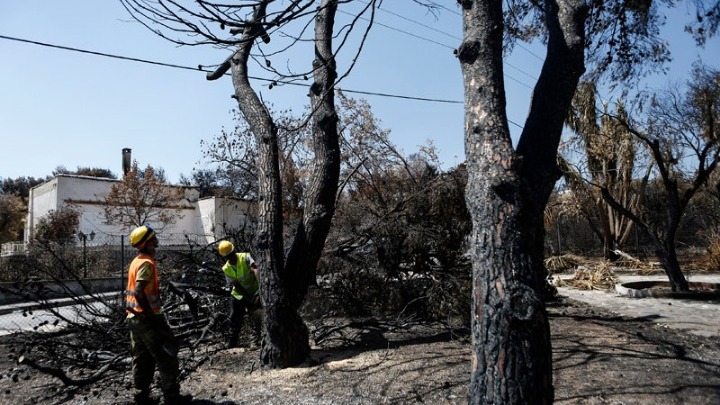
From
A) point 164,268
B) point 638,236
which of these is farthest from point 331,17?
point 638,236

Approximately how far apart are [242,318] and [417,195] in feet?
12.2

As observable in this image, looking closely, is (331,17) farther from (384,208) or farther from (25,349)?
(25,349)

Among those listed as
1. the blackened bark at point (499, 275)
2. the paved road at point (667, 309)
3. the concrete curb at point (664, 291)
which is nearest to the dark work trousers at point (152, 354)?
the blackened bark at point (499, 275)

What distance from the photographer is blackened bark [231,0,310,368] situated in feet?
20.3

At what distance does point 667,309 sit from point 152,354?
28.0ft

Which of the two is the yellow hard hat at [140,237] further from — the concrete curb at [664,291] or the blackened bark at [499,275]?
the concrete curb at [664,291]

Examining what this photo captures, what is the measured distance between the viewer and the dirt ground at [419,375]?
4789mm

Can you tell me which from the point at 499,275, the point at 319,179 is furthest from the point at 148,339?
the point at 499,275

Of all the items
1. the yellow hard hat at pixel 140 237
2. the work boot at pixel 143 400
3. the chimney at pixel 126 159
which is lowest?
the work boot at pixel 143 400

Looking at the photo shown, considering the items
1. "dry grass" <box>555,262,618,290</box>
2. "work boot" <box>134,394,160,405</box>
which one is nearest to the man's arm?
"work boot" <box>134,394,160,405</box>

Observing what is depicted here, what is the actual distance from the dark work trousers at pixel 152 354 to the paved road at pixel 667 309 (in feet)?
21.3

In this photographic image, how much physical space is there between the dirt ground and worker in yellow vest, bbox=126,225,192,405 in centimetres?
36

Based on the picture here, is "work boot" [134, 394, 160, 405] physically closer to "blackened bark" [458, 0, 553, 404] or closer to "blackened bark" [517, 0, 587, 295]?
"blackened bark" [458, 0, 553, 404]

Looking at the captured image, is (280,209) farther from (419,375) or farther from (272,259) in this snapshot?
(419,375)
